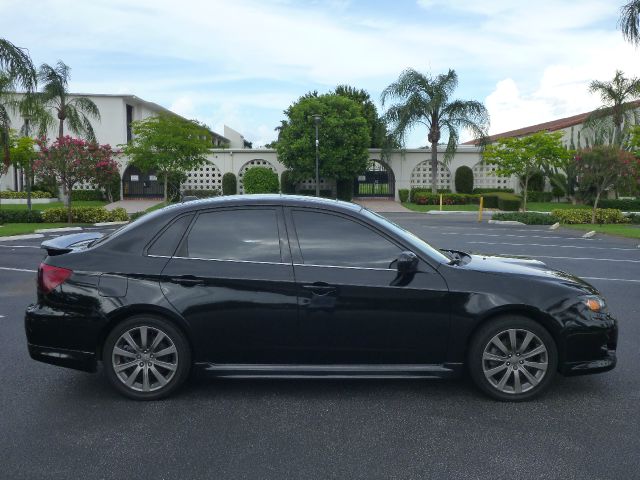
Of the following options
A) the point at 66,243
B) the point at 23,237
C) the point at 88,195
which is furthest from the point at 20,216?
the point at 66,243

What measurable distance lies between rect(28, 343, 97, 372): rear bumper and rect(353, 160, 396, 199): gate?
37.9m

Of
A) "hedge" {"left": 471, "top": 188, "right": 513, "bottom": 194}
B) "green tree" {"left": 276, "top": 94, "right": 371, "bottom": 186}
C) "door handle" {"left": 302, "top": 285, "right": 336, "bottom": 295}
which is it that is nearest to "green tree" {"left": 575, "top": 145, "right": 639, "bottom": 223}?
"hedge" {"left": 471, "top": 188, "right": 513, "bottom": 194}

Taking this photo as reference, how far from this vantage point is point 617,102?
32594 mm

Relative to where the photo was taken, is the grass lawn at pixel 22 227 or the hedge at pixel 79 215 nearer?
the grass lawn at pixel 22 227

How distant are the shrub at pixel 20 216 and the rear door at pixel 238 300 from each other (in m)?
22.6

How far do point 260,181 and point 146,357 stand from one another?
34.2 meters

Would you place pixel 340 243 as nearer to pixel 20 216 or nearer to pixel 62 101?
pixel 20 216

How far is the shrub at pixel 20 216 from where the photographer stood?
79.8 feet

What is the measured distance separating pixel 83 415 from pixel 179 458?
1098 mm

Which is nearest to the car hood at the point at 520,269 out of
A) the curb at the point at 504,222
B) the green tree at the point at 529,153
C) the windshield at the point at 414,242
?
the windshield at the point at 414,242

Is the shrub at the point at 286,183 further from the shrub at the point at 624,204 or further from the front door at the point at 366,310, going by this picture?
the front door at the point at 366,310

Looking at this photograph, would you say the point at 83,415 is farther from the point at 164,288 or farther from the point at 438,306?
the point at 438,306

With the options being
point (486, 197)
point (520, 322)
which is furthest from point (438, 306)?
point (486, 197)

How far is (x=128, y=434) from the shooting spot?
157 inches
